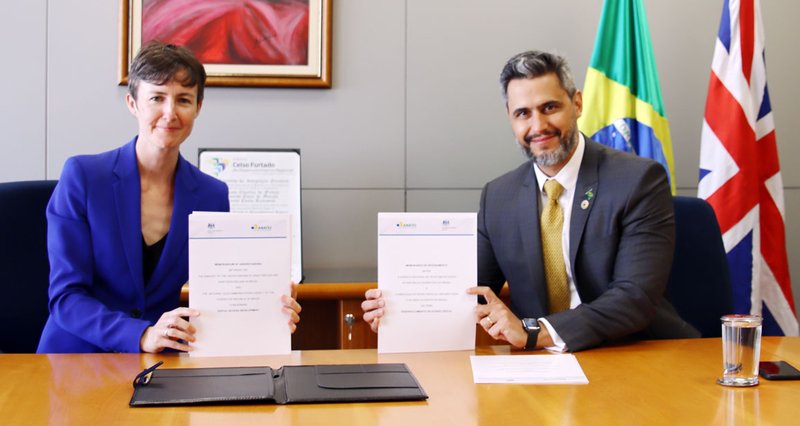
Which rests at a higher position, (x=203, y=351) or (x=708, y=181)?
(x=708, y=181)

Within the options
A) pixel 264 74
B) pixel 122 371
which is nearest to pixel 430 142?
pixel 264 74

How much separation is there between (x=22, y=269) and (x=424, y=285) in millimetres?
1296

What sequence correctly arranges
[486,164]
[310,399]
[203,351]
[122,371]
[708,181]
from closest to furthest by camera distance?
[310,399]
[122,371]
[203,351]
[708,181]
[486,164]

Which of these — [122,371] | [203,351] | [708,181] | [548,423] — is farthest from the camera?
[708,181]

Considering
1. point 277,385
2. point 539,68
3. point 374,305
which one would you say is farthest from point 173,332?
point 539,68

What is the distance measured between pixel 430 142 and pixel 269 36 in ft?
2.80

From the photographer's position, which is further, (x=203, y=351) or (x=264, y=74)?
(x=264, y=74)

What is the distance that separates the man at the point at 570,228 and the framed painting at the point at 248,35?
122cm

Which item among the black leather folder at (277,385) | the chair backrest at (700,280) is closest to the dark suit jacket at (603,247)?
the chair backrest at (700,280)

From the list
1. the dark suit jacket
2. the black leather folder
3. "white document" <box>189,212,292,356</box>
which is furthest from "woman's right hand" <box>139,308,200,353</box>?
the dark suit jacket

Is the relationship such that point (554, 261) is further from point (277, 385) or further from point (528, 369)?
point (277, 385)

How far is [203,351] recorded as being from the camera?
74.9 inches

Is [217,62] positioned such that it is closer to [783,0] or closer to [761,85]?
[761,85]

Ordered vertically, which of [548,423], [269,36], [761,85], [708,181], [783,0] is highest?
[783,0]
